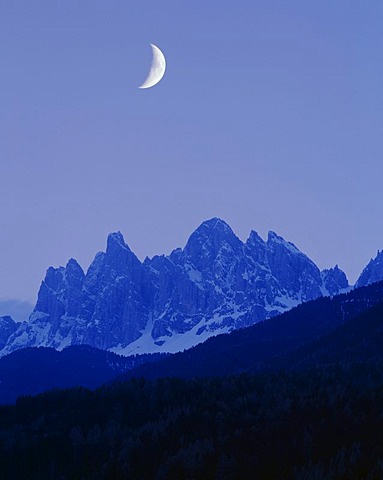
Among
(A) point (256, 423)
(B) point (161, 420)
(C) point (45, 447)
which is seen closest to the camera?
(A) point (256, 423)

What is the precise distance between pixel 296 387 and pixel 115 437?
131ft

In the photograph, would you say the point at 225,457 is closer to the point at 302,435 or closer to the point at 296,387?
the point at 302,435

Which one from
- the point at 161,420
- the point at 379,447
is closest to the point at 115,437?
the point at 161,420

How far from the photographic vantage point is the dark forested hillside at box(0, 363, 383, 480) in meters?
92.3

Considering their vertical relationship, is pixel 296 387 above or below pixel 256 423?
above

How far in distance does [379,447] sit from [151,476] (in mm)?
28722

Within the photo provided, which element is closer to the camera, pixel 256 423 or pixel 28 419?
pixel 256 423

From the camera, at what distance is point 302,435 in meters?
102

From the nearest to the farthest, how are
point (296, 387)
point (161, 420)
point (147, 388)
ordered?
point (161, 420) → point (296, 387) → point (147, 388)

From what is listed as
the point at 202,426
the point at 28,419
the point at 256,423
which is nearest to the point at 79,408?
the point at 28,419

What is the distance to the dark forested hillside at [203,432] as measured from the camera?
9231cm

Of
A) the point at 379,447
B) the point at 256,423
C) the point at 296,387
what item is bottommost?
the point at 379,447

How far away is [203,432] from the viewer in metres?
119

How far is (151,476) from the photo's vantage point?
100625 millimetres
